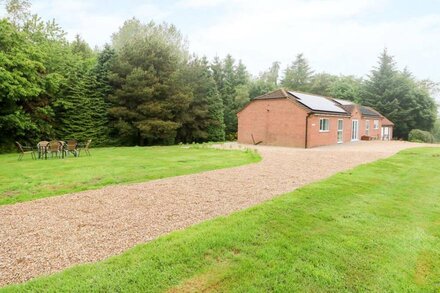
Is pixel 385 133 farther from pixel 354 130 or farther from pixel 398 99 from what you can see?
pixel 354 130

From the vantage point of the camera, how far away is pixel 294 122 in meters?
24.3

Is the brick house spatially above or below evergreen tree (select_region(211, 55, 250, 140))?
below

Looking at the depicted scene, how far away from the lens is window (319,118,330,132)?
2486 cm

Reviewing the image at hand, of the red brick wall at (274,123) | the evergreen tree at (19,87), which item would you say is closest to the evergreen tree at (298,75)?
the red brick wall at (274,123)

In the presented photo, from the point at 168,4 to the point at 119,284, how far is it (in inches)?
826

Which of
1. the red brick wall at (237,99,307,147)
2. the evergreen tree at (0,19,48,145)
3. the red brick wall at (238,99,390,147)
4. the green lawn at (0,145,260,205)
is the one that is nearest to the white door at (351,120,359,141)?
the red brick wall at (238,99,390,147)

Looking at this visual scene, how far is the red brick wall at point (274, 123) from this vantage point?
24.1 m

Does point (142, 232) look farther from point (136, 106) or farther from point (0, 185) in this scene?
point (136, 106)

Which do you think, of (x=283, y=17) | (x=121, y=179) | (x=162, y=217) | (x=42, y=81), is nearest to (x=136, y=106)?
(x=42, y=81)

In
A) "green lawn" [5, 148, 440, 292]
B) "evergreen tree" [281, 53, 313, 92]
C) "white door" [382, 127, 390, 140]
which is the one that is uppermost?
"evergreen tree" [281, 53, 313, 92]

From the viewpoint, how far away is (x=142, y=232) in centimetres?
531

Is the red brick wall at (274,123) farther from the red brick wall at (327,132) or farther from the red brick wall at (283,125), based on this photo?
the red brick wall at (327,132)

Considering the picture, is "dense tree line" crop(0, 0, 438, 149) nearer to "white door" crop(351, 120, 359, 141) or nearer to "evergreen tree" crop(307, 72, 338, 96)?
"evergreen tree" crop(307, 72, 338, 96)

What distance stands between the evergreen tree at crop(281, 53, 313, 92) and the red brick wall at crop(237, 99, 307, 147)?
99.0 ft
